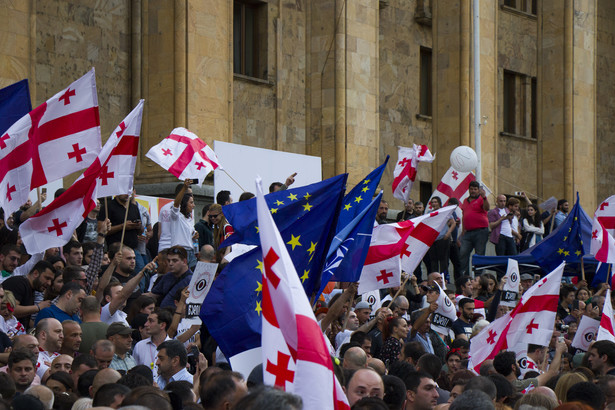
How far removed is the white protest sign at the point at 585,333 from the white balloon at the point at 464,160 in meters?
9.79

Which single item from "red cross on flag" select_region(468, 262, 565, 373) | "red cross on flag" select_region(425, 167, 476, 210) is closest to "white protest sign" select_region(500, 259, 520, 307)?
"red cross on flag" select_region(468, 262, 565, 373)

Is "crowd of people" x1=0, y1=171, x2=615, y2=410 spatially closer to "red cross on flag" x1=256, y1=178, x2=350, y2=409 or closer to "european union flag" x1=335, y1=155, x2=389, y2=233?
"red cross on flag" x1=256, y1=178, x2=350, y2=409

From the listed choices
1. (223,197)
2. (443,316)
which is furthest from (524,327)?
(223,197)

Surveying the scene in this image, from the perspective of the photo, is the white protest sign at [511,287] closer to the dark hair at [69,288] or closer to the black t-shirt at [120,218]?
the black t-shirt at [120,218]

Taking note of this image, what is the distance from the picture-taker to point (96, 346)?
31.5 ft

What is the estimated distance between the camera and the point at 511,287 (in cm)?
1553

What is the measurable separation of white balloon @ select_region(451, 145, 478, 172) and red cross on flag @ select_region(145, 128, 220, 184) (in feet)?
25.7

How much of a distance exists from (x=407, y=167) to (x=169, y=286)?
880 cm

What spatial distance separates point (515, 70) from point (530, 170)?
2549 millimetres

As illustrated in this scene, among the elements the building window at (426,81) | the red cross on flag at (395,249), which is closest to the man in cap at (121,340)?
the red cross on flag at (395,249)

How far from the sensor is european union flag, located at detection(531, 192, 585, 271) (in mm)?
18125

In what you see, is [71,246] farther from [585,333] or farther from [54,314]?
[585,333]

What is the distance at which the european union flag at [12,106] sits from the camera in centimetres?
1320

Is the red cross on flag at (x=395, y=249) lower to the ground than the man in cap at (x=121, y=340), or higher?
higher
